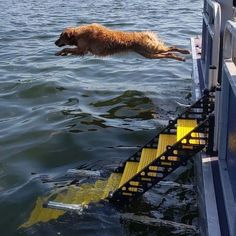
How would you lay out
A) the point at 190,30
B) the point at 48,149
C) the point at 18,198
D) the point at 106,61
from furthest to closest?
the point at 190,30
the point at 106,61
the point at 48,149
the point at 18,198

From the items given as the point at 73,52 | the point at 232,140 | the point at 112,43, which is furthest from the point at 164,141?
the point at 73,52

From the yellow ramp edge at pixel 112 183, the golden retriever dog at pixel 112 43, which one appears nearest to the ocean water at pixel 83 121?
the yellow ramp edge at pixel 112 183

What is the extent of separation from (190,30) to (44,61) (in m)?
5.28

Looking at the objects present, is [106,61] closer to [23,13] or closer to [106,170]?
[106,170]

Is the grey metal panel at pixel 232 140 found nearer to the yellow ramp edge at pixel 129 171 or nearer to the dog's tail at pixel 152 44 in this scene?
the yellow ramp edge at pixel 129 171

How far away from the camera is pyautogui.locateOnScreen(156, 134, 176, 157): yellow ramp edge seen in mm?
5199

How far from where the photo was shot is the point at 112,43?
30.3 feet

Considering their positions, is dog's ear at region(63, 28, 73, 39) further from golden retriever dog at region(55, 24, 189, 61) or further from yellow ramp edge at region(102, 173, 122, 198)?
yellow ramp edge at region(102, 173, 122, 198)

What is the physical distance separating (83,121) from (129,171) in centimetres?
272

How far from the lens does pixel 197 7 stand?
20422mm

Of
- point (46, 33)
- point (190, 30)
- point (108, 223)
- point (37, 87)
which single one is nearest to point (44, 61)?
point (37, 87)

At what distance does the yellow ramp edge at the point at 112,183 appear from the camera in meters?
5.28

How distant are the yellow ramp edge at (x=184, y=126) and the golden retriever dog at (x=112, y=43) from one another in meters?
3.70

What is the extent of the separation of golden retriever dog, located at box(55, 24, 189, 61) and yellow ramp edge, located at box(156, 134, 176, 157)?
3740 mm
